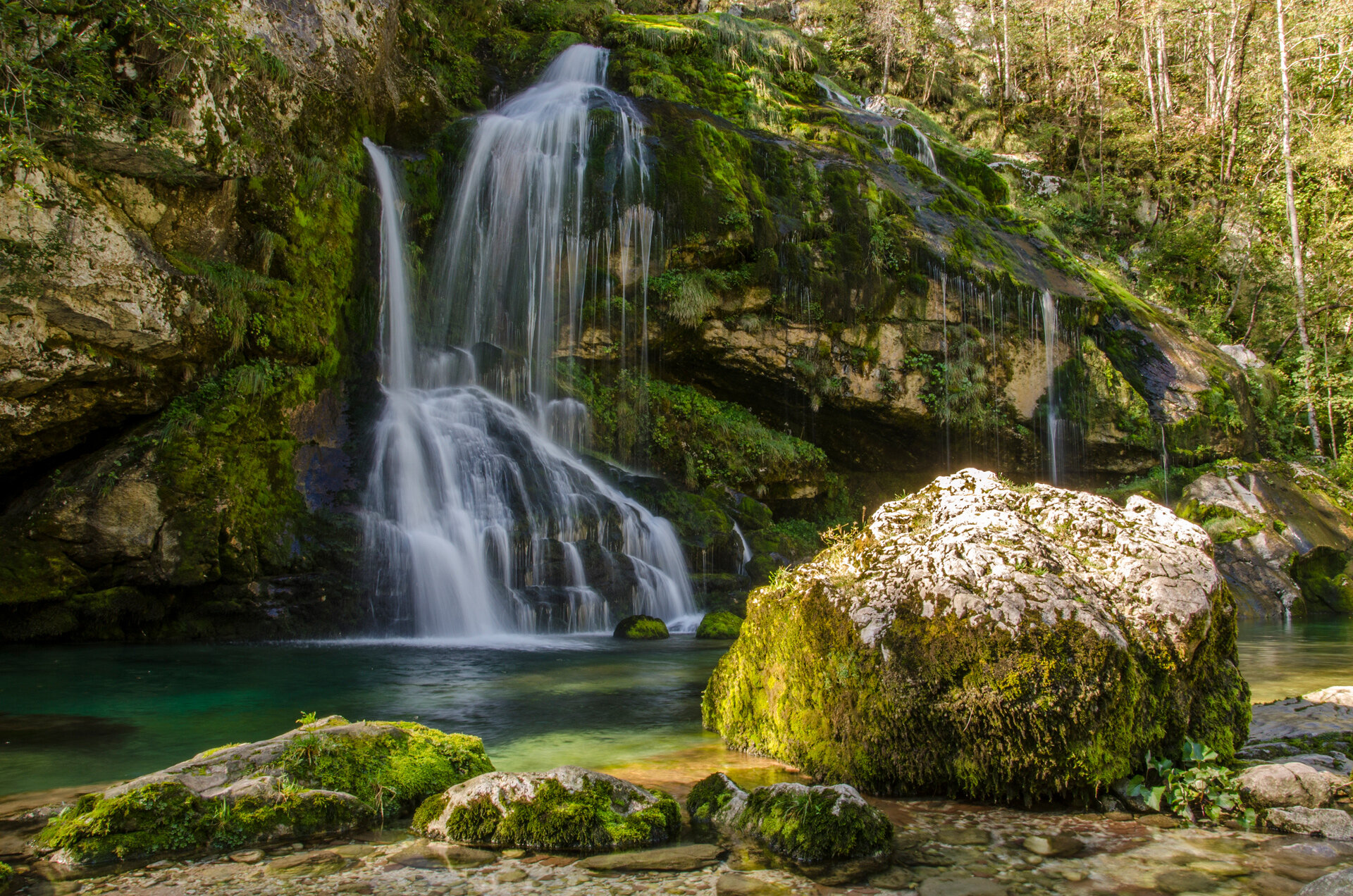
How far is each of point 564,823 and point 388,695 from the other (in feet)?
13.6

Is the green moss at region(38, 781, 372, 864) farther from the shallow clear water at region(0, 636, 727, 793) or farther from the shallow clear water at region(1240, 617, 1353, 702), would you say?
the shallow clear water at region(1240, 617, 1353, 702)

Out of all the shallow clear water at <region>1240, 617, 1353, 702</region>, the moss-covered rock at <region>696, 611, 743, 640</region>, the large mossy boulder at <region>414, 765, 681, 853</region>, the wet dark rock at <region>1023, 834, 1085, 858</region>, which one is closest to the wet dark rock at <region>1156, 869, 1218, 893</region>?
the wet dark rock at <region>1023, 834, 1085, 858</region>

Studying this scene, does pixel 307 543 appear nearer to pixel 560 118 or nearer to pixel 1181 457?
pixel 560 118

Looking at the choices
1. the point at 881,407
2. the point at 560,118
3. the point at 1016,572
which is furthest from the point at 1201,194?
the point at 1016,572

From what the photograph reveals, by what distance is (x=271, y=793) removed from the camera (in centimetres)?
339

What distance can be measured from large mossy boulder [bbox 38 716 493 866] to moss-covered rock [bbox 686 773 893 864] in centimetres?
141

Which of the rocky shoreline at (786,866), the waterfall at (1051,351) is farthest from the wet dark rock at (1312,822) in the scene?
the waterfall at (1051,351)

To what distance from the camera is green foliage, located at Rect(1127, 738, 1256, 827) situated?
348cm

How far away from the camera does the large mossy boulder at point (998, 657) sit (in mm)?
3643

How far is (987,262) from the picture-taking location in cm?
1791

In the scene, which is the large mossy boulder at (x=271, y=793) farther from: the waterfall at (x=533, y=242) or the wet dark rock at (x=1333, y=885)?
the waterfall at (x=533, y=242)

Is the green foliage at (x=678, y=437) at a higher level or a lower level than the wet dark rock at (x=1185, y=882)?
higher

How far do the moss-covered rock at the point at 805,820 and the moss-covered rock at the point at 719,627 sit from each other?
24.3ft

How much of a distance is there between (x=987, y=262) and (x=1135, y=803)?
638 inches
